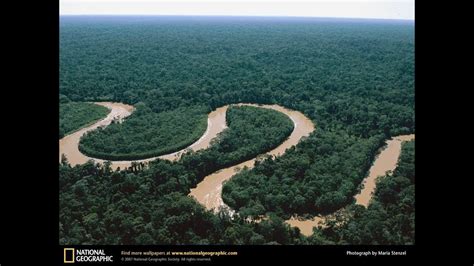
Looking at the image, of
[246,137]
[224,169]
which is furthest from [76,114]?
[224,169]

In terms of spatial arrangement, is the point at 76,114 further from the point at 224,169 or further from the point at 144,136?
the point at 224,169

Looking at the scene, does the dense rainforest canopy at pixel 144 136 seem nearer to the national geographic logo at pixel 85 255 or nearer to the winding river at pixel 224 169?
the winding river at pixel 224 169

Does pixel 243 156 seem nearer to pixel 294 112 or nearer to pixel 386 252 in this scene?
pixel 294 112

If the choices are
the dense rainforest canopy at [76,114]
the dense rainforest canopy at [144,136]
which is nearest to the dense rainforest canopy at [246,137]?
the dense rainforest canopy at [144,136]

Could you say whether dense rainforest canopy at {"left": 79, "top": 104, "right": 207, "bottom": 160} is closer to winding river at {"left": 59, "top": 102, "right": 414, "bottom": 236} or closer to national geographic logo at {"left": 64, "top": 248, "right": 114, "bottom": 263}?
winding river at {"left": 59, "top": 102, "right": 414, "bottom": 236}

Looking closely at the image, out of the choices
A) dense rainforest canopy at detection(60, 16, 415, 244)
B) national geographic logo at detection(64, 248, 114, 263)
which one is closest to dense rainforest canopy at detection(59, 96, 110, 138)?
dense rainforest canopy at detection(60, 16, 415, 244)
